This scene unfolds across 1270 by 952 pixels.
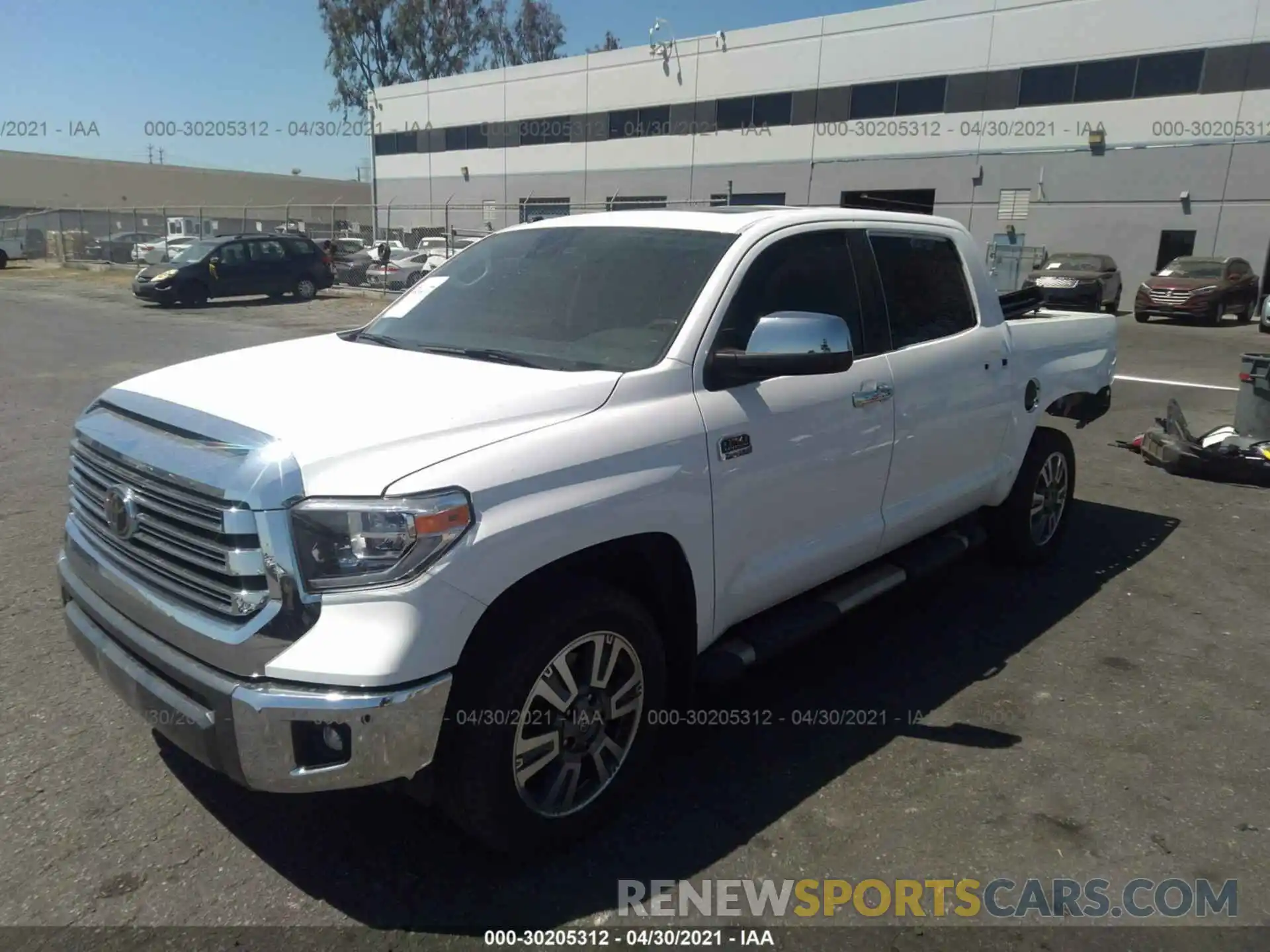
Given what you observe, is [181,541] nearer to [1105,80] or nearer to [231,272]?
[231,272]

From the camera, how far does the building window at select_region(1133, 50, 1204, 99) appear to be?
2698cm

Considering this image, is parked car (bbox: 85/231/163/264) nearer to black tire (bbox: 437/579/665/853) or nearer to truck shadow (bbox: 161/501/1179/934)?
truck shadow (bbox: 161/501/1179/934)

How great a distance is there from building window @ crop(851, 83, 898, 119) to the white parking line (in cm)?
2347

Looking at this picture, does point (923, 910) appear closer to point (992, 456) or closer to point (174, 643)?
point (174, 643)

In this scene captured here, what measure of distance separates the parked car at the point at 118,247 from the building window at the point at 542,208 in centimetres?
1522

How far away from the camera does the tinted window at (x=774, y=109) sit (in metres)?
36.1

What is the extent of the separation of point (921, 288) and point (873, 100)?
108ft

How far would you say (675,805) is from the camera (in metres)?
3.14

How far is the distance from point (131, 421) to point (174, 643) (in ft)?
2.52

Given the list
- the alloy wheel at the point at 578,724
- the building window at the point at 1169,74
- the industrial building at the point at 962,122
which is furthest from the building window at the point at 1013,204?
the alloy wheel at the point at 578,724

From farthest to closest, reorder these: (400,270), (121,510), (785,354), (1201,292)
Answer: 1. (400,270)
2. (1201,292)
3. (785,354)
4. (121,510)

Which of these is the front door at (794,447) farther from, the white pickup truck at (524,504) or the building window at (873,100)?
the building window at (873,100)

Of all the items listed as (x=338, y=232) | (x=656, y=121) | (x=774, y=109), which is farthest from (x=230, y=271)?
(x=656, y=121)

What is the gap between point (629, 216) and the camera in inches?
155
